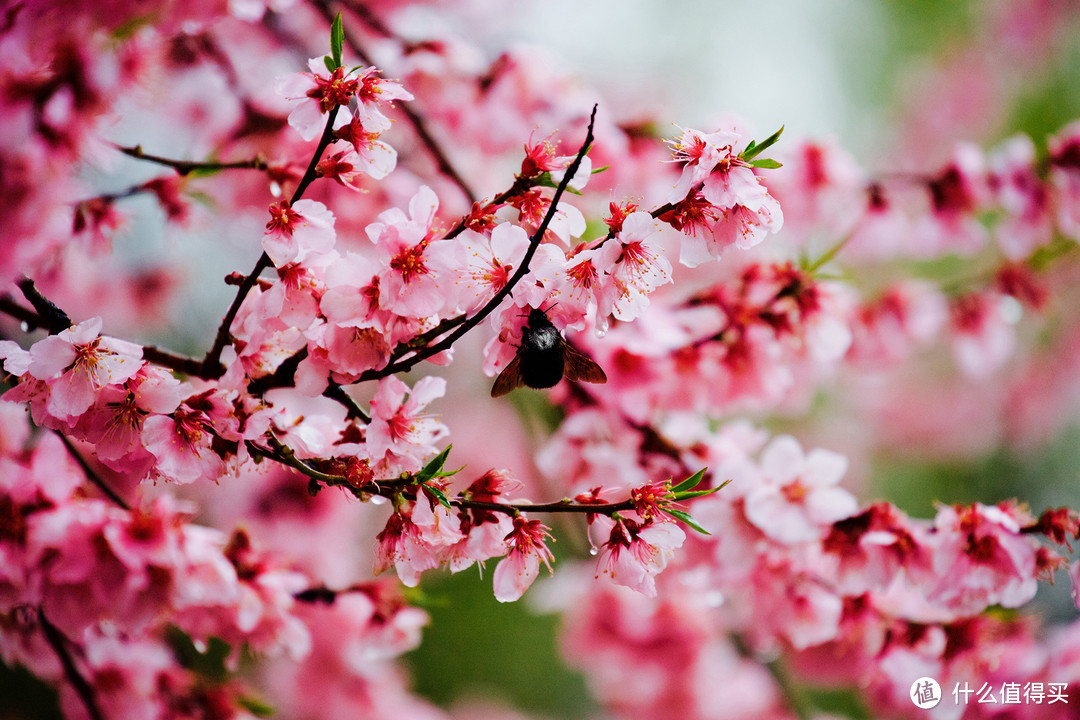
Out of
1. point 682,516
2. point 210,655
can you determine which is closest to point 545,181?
point 682,516

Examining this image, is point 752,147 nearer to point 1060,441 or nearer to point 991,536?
point 991,536

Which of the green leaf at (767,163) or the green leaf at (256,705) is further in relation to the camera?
the green leaf at (256,705)

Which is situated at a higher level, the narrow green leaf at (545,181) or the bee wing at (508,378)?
the narrow green leaf at (545,181)

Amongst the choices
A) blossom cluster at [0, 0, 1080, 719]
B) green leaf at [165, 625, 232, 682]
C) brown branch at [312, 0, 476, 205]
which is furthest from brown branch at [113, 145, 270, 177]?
green leaf at [165, 625, 232, 682]

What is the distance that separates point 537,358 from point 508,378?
0.04m

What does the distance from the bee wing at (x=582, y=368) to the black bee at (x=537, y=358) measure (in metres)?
0.01

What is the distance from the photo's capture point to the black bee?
2.10 feet

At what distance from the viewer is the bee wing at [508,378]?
0.66 metres

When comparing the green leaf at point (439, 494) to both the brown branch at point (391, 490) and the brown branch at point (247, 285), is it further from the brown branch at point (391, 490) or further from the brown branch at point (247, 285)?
the brown branch at point (247, 285)

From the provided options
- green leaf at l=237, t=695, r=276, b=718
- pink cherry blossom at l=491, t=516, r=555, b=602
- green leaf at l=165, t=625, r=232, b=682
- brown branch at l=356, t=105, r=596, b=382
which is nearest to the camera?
brown branch at l=356, t=105, r=596, b=382

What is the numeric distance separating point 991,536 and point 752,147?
60 cm

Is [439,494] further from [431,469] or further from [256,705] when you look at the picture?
[256,705]

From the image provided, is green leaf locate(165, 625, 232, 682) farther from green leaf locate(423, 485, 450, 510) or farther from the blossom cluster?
green leaf locate(423, 485, 450, 510)

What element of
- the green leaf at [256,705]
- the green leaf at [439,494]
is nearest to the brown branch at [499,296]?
the green leaf at [439,494]
